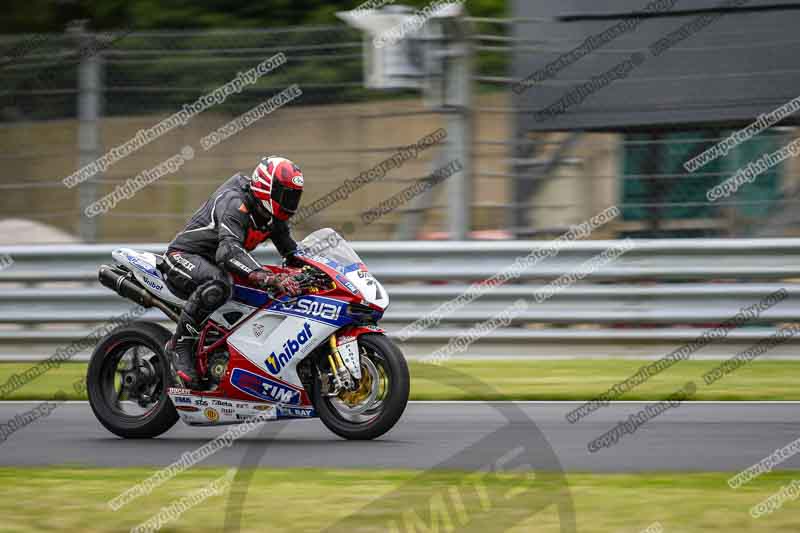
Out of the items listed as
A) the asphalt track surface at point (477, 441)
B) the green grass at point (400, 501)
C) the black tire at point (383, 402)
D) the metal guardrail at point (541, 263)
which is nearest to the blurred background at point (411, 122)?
the metal guardrail at point (541, 263)

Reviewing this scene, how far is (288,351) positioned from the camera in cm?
825

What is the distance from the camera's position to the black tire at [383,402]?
25.9ft

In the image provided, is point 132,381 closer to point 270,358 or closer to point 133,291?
point 133,291

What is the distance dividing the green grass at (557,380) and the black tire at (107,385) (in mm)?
2078

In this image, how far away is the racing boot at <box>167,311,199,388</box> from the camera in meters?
8.34

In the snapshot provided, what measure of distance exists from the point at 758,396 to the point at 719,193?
2.71 m

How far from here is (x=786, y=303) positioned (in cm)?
1171

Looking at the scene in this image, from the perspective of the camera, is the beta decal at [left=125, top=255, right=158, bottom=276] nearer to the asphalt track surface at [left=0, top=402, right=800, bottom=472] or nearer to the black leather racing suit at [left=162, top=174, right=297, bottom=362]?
the black leather racing suit at [left=162, top=174, right=297, bottom=362]

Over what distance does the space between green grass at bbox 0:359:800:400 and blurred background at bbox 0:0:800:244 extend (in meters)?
1.53

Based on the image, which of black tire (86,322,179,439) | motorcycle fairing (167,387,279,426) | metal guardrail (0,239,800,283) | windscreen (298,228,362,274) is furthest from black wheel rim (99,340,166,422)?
metal guardrail (0,239,800,283)

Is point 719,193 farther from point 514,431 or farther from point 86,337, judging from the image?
point 86,337

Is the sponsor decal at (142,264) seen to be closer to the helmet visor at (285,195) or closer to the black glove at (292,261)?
the black glove at (292,261)

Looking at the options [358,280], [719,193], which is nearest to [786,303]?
[719,193]

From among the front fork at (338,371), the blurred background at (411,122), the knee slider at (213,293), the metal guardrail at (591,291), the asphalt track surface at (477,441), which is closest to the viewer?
the asphalt track surface at (477,441)
